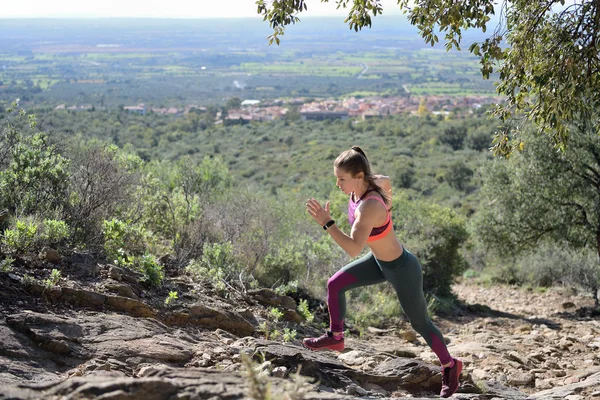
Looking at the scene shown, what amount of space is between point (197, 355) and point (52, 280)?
1.43 meters

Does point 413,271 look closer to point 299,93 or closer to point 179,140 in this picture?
point 179,140

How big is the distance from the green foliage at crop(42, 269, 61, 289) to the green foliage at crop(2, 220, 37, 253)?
500 mm

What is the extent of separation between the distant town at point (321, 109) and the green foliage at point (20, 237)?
186 ft

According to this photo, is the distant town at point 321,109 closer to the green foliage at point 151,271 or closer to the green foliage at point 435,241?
the green foliage at point 435,241

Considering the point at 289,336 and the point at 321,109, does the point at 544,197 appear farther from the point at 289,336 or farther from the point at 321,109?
the point at 321,109

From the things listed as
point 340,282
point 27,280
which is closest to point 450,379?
point 340,282

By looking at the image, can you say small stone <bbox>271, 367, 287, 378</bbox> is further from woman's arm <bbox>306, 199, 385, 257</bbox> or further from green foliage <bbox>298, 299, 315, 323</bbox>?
green foliage <bbox>298, 299, 315, 323</bbox>

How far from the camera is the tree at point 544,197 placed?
12219 mm

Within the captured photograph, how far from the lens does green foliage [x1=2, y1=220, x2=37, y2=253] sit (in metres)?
5.48

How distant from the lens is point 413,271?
4398mm

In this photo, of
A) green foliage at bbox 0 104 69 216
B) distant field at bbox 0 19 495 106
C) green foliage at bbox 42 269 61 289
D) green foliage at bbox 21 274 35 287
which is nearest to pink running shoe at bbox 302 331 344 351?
green foliage at bbox 42 269 61 289

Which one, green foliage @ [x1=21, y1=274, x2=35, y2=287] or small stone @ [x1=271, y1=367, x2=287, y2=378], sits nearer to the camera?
small stone @ [x1=271, y1=367, x2=287, y2=378]

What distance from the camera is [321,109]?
7912cm

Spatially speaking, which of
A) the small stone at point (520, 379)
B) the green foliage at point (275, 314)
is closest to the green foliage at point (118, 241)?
the green foliage at point (275, 314)
